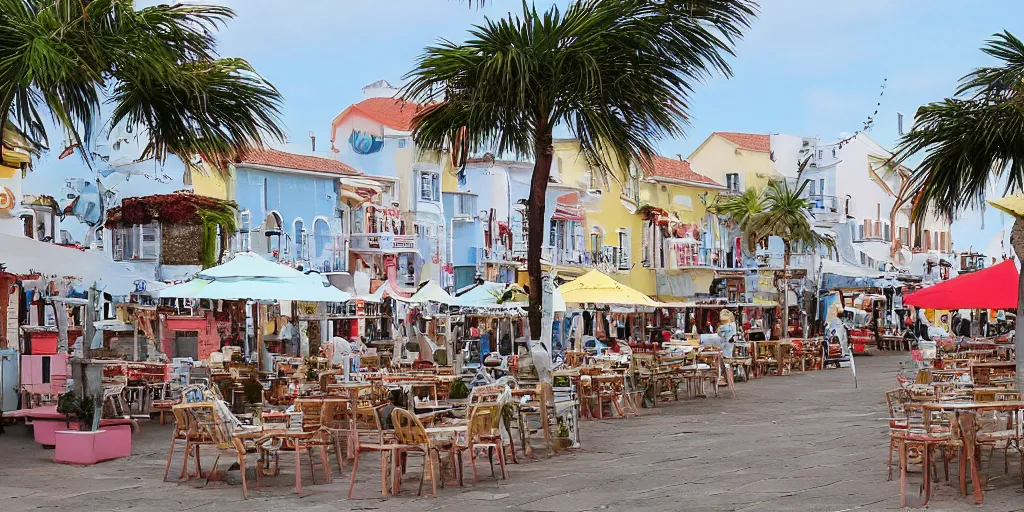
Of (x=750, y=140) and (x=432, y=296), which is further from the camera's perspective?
(x=750, y=140)

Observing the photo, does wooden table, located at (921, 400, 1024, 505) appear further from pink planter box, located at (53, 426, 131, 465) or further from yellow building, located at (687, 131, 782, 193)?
yellow building, located at (687, 131, 782, 193)

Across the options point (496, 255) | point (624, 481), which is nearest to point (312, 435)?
point (624, 481)

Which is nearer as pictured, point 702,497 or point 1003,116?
point 702,497

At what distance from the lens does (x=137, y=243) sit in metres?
31.8

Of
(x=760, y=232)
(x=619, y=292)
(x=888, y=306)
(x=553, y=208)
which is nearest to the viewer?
(x=619, y=292)

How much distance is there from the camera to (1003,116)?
538 inches

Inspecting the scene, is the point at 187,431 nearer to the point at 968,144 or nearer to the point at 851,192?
the point at 968,144

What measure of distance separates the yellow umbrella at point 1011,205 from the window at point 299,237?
34716 millimetres

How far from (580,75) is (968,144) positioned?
4.43m

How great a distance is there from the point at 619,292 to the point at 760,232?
19.1 m

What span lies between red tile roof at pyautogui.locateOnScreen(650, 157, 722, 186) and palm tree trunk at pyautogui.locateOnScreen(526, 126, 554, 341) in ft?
138

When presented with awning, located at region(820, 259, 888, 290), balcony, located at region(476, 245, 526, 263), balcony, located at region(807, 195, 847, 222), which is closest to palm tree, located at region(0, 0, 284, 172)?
awning, located at region(820, 259, 888, 290)

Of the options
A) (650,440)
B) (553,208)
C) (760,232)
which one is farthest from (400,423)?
(553,208)

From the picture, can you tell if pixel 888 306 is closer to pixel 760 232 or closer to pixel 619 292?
pixel 760 232
